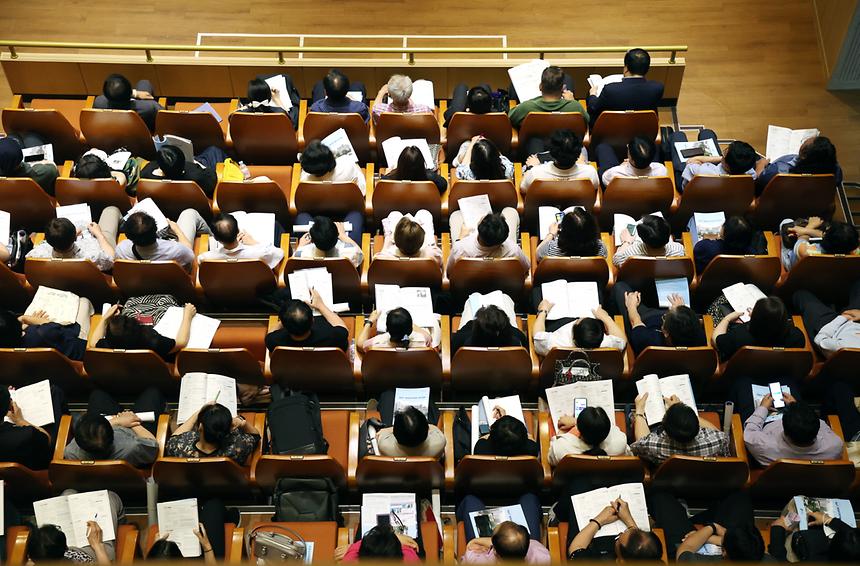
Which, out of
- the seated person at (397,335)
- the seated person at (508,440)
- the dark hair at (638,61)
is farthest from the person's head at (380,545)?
the dark hair at (638,61)

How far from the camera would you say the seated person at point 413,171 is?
163 inches

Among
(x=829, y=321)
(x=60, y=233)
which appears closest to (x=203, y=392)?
(x=60, y=233)

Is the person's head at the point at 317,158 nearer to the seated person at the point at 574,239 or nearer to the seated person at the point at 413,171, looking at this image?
the seated person at the point at 413,171

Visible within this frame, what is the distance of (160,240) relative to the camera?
12.8ft

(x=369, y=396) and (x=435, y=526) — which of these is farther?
(x=369, y=396)

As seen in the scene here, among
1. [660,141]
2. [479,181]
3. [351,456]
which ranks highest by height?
[660,141]

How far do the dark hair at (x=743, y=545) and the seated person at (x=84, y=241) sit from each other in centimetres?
289

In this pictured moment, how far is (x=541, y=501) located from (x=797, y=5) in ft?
14.6

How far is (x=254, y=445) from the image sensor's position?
3354 mm

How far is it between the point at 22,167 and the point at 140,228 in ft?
3.35

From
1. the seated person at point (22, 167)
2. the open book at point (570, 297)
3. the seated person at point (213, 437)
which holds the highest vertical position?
the seated person at point (22, 167)

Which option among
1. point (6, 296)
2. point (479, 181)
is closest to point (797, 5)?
point (479, 181)

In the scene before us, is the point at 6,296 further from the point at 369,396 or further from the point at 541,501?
the point at 541,501

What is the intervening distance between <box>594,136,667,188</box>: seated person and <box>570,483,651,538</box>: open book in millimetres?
1635
